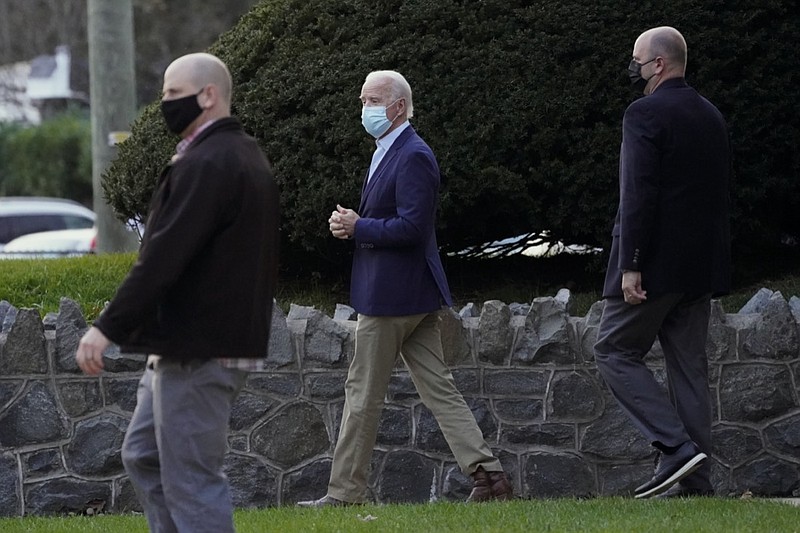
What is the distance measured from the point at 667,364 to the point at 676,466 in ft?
1.65

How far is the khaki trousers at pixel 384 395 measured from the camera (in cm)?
620

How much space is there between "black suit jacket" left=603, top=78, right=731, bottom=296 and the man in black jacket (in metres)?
2.21

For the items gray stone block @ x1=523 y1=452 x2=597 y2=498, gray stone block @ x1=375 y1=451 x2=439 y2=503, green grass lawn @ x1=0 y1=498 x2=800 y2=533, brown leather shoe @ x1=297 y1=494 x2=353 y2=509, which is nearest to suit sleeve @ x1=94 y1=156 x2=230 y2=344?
green grass lawn @ x1=0 y1=498 x2=800 y2=533

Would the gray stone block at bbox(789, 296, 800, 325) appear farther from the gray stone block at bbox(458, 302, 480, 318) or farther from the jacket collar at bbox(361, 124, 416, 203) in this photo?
the jacket collar at bbox(361, 124, 416, 203)

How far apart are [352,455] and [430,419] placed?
3.33 ft

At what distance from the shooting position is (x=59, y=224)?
2372 cm

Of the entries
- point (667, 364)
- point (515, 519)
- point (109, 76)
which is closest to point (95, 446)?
point (515, 519)

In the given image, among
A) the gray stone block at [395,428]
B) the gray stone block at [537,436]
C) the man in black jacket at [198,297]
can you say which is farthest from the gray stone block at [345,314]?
the man in black jacket at [198,297]

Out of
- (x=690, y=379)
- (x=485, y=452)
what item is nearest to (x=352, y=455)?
(x=485, y=452)

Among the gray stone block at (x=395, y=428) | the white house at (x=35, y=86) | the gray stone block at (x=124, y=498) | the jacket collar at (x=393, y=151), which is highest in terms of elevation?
the white house at (x=35, y=86)

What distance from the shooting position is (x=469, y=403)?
723 cm

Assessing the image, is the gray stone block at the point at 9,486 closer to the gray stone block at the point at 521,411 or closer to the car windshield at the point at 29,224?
the gray stone block at the point at 521,411

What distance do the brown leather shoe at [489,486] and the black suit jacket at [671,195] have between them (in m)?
1.05

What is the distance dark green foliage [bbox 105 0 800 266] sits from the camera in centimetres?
807
